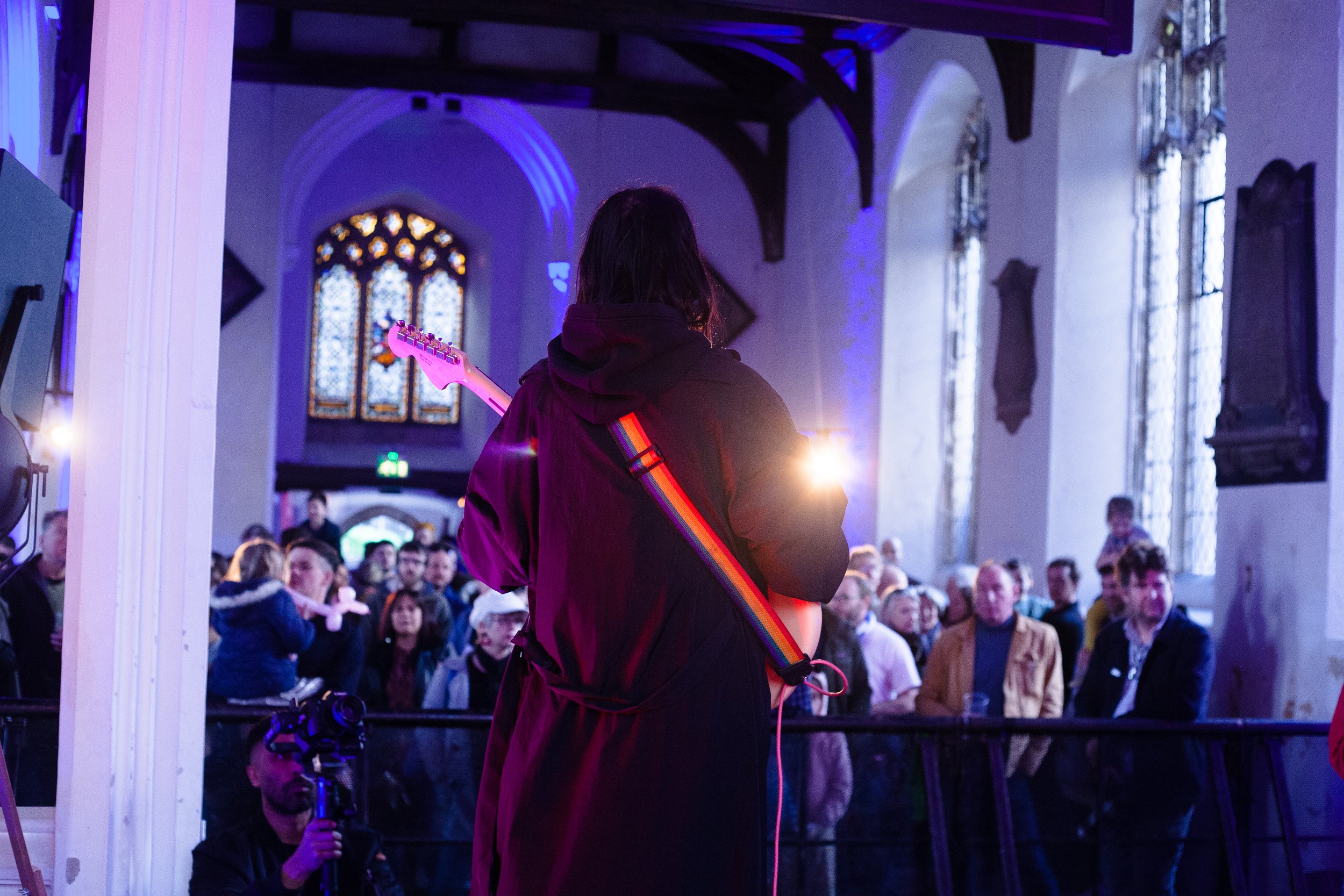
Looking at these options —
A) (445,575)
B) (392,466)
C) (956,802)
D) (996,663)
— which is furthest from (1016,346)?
(392,466)

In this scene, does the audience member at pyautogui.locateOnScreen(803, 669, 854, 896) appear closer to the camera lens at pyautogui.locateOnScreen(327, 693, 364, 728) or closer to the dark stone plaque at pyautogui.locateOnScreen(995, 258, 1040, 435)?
the camera lens at pyautogui.locateOnScreen(327, 693, 364, 728)

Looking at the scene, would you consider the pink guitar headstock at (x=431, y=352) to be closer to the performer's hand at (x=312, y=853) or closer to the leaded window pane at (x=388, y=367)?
the performer's hand at (x=312, y=853)

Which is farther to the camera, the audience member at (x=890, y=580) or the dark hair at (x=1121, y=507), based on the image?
the audience member at (x=890, y=580)

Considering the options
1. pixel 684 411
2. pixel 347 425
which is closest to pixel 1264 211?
pixel 684 411

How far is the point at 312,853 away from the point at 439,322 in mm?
19057

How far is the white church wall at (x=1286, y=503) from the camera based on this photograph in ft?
20.7

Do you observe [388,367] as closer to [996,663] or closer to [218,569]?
[218,569]

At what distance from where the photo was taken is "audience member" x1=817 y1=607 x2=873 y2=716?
18.3 ft

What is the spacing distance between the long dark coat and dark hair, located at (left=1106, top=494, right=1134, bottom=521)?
6441mm

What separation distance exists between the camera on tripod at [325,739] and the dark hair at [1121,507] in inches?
235


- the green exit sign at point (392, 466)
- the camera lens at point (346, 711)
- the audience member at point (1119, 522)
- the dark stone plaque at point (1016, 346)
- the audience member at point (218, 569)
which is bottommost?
the audience member at point (218, 569)

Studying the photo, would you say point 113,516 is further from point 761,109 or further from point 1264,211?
point 761,109

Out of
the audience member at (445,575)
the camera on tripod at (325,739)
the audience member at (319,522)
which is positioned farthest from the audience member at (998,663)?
the audience member at (319,522)

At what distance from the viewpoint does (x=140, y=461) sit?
8.36 feet
